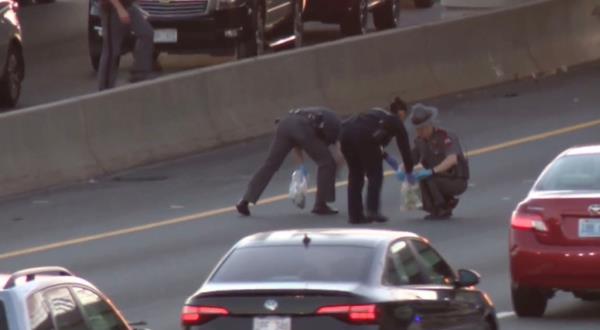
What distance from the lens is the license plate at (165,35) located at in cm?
2794

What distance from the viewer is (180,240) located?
65.1 feet

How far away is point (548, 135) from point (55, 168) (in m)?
6.76

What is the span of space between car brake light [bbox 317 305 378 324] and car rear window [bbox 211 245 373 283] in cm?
31

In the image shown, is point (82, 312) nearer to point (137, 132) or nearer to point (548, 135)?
point (137, 132)

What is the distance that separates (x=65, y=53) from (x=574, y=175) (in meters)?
17.5

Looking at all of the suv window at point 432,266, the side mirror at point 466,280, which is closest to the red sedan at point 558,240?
the suv window at point 432,266

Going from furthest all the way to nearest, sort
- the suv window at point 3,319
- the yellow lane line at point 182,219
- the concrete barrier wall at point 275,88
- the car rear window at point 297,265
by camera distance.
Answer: the concrete barrier wall at point 275,88 < the yellow lane line at point 182,219 < the car rear window at point 297,265 < the suv window at point 3,319

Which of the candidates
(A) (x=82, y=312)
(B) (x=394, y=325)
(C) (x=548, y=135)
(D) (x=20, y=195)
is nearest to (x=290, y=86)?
(C) (x=548, y=135)

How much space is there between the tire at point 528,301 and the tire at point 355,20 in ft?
55.4

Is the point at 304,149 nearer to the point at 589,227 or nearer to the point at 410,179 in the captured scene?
the point at 410,179

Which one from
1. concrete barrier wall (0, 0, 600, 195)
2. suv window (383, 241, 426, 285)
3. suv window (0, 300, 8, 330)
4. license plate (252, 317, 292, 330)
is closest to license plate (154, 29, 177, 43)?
concrete barrier wall (0, 0, 600, 195)

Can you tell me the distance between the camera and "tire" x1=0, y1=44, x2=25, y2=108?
84.8 feet

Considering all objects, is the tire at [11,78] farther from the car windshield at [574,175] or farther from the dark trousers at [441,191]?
the car windshield at [574,175]

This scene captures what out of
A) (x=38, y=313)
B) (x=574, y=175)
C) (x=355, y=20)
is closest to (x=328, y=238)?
(x=38, y=313)
